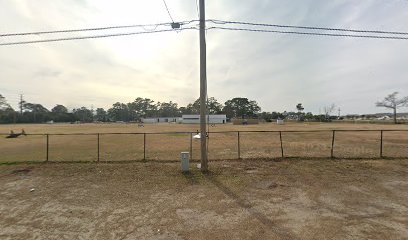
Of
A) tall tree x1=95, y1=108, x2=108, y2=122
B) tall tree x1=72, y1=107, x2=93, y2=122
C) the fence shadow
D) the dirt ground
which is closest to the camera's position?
the fence shadow

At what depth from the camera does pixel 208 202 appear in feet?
24.4

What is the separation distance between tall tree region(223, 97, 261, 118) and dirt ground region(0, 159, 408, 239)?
14433cm

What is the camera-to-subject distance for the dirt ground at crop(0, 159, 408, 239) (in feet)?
18.6

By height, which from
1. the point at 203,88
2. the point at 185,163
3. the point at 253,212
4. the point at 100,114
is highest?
the point at 100,114

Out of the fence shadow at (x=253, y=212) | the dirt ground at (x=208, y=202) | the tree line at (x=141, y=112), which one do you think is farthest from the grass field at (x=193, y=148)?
the tree line at (x=141, y=112)

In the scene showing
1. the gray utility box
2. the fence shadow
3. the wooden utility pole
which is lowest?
the fence shadow

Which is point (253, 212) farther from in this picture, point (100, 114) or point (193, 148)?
point (100, 114)

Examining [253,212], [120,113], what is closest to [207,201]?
[253,212]

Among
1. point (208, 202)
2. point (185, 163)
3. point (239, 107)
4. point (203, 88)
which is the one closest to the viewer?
point (208, 202)

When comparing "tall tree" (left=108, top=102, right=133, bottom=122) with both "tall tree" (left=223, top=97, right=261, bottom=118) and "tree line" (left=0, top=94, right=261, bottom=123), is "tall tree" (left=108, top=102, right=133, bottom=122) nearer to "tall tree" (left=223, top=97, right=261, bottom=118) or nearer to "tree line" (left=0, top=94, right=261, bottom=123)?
"tree line" (left=0, top=94, right=261, bottom=123)

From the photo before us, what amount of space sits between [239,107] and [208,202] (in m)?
151

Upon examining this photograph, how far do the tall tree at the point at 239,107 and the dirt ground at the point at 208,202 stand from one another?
144332 millimetres

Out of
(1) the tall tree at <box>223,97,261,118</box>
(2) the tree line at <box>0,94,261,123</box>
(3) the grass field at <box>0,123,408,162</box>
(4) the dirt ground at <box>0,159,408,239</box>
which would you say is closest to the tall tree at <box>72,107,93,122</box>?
(2) the tree line at <box>0,94,261,123</box>

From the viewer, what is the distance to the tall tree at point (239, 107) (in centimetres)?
15525
